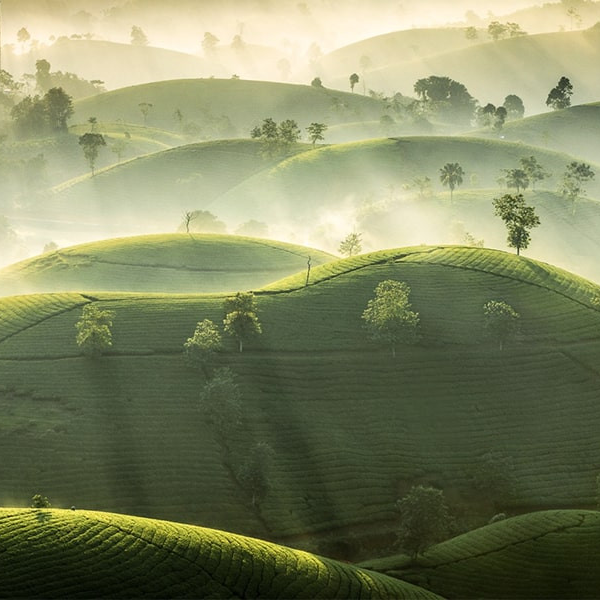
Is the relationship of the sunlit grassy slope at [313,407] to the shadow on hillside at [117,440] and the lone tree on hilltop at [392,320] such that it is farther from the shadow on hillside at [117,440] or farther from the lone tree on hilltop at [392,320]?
the lone tree on hilltop at [392,320]

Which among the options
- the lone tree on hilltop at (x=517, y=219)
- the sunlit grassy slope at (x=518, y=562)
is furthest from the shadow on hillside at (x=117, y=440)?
the lone tree on hilltop at (x=517, y=219)

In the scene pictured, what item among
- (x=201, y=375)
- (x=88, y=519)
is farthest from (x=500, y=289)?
(x=88, y=519)

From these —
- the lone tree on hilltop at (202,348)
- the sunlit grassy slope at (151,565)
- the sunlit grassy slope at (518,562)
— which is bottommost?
the sunlit grassy slope at (518,562)

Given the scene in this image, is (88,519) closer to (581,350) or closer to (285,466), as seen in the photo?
(285,466)

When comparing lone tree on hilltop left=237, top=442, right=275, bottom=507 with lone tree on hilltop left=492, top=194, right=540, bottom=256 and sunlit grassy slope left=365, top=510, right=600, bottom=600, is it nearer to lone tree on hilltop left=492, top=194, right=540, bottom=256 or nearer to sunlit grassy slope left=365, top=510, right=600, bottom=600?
sunlit grassy slope left=365, top=510, right=600, bottom=600

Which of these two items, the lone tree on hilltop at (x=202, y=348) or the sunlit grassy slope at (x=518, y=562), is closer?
the sunlit grassy slope at (x=518, y=562)

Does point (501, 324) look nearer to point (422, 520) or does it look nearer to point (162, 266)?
point (422, 520)
